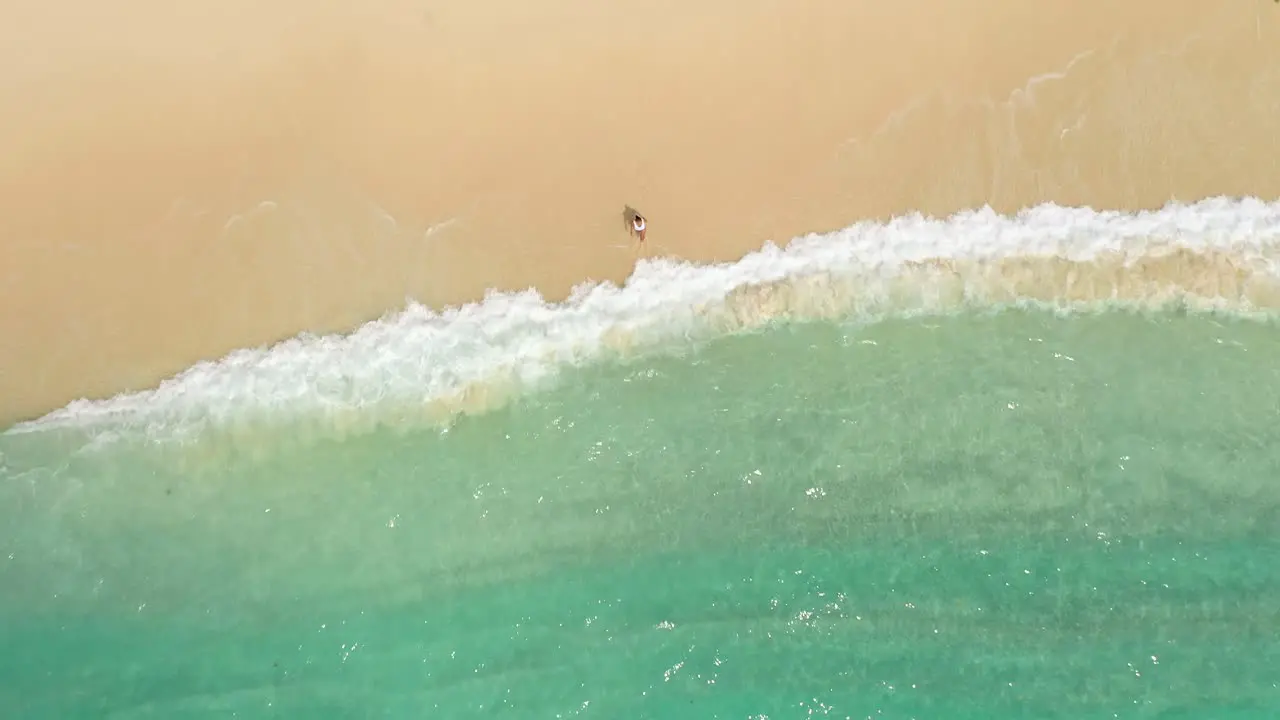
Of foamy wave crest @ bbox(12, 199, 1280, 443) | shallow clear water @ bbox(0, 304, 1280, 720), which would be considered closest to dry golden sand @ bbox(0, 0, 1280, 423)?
foamy wave crest @ bbox(12, 199, 1280, 443)

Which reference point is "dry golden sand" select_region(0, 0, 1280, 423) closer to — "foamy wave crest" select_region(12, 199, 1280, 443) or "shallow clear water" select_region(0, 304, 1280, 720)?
"foamy wave crest" select_region(12, 199, 1280, 443)

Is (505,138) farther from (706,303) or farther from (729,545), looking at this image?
(729,545)

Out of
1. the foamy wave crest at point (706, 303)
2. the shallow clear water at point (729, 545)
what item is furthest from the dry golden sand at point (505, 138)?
the shallow clear water at point (729, 545)

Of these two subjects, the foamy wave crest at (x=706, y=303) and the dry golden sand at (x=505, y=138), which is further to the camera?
the dry golden sand at (x=505, y=138)

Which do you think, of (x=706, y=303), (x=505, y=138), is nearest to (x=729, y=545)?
(x=706, y=303)

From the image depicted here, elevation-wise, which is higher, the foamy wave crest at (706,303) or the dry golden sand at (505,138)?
the dry golden sand at (505,138)

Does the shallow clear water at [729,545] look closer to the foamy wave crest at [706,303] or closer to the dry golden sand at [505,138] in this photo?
the foamy wave crest at [706,303]
